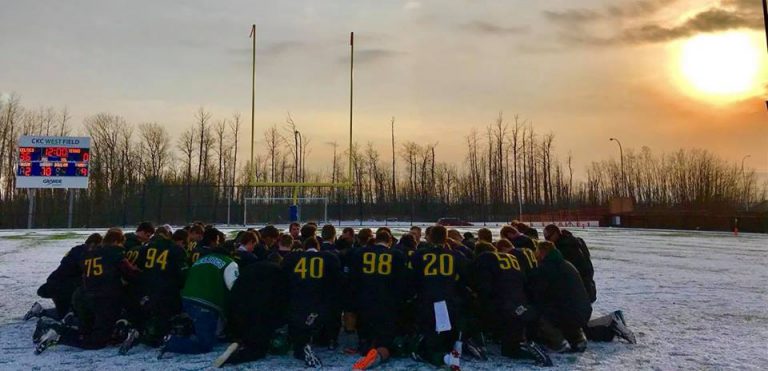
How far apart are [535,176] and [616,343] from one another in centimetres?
7890

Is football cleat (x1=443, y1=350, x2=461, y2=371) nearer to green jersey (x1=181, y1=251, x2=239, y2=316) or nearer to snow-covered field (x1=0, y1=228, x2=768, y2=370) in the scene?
snow-covered field (x1=0, y1=228, x2=768, y2=370)

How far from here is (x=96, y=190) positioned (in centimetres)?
5697

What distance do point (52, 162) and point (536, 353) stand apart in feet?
131

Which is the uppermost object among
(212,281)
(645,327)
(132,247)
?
(132,247)

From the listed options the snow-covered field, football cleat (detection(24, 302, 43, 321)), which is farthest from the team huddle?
football cleat (detection(24, 302, 43, 321))

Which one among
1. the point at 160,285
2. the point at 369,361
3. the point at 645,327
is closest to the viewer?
the point at 369,361

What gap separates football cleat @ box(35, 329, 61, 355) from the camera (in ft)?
21.1

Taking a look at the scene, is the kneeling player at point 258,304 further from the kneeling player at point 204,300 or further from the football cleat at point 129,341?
the football cleat at point 129,341

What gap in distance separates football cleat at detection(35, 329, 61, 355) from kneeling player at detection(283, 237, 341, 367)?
3.11 m

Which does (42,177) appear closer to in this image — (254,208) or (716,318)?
(254,208)

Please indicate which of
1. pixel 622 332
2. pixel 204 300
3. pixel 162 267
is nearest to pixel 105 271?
pixel 162 267

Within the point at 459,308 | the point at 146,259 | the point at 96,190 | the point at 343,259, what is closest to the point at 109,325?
the point at 146,259

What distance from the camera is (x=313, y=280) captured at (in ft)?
20.7

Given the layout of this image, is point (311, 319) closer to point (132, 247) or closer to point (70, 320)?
point (132, 247)
